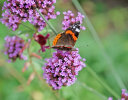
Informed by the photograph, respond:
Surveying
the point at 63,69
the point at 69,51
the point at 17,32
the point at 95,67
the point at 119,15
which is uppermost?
the point at 119,15

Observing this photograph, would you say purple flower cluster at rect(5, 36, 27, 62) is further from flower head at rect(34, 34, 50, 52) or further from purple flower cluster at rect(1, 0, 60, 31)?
flower head at rect(34, 34, 50, 52)

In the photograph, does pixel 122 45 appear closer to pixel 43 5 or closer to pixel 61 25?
pixel 61 25

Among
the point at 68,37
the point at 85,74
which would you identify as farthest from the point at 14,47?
the point at 85,74

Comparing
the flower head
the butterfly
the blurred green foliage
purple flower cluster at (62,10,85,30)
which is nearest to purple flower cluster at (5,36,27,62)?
the blurred green foliage

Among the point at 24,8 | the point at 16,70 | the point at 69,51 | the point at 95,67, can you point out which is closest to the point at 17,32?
the point at 24,8

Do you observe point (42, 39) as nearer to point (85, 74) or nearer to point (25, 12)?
point (25, 12)
